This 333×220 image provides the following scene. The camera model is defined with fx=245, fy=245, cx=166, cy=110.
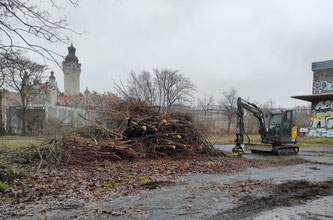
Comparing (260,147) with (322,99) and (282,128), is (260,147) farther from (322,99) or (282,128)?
(322,99)

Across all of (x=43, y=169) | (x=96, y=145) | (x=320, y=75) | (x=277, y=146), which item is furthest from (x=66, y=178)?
(x=320, y=75)

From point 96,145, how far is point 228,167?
4871 millimetres

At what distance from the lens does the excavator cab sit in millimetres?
13930

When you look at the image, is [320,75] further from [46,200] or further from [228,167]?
[46,200]

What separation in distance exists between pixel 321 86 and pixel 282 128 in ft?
54.0

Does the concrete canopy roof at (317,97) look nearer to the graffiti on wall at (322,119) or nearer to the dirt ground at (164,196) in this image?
the graffiti on wall at (322,119)

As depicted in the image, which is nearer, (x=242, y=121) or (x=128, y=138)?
(x=128, y=138)

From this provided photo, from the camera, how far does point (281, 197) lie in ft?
16.7

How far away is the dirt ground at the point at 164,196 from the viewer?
405 cm

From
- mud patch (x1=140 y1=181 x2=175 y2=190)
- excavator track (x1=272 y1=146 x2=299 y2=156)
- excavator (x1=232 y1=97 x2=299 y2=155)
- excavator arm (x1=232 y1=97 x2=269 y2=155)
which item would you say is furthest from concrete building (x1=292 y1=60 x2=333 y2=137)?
→ mud patch (x1=140 y1=181 x2=175 y2=190)

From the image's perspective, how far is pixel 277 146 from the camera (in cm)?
1391

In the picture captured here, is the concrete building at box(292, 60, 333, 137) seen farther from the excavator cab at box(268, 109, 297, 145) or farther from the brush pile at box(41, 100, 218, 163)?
the brush pile at box(41, 100, 218, 163)

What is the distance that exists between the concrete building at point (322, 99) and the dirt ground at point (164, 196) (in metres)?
20.9

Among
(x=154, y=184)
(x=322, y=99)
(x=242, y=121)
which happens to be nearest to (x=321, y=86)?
(x=322, y=99)
